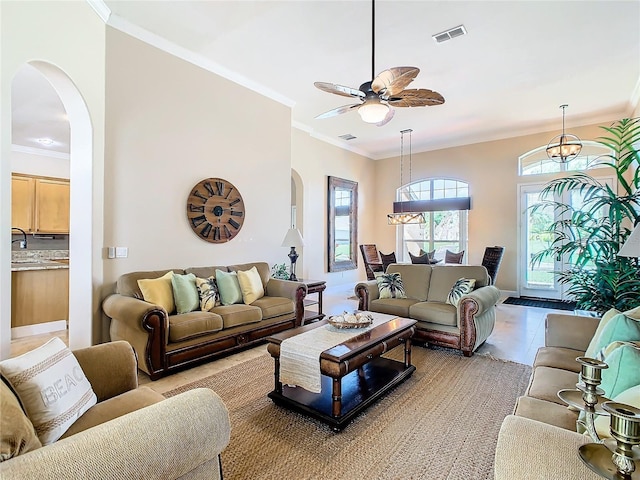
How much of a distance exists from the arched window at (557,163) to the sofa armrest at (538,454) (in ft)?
22.2

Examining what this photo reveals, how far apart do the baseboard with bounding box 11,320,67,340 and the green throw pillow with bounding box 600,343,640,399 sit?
6.00 metres

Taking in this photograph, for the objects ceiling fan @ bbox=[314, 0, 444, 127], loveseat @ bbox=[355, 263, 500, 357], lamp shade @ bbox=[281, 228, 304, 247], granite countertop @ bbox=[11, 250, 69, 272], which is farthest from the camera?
granite countertop @ bbox=[11, 250, 69, 272]

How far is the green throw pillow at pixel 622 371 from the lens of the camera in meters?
1.30

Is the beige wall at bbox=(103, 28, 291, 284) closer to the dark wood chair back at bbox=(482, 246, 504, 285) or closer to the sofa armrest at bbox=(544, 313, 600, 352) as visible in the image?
the sofa armrest at bbox=(544, 313, 600, 352)

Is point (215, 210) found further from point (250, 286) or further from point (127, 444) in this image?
point (127, 444)

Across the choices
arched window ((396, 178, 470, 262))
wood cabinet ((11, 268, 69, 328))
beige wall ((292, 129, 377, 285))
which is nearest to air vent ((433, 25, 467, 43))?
beige wall ((292, 129, 377, 285))

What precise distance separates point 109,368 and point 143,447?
978mm

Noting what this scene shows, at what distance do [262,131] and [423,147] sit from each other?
4685 millimetres

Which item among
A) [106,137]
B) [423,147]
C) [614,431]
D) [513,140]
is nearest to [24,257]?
[106,137]

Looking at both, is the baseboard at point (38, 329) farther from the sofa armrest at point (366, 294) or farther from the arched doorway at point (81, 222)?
the sofa armrest at point (366, 294)

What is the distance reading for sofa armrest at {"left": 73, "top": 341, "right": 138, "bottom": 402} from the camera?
184cm

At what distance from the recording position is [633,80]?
186 inches

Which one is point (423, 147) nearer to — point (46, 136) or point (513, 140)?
point (513, 140)

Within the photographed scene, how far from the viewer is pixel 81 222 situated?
3404 mm
